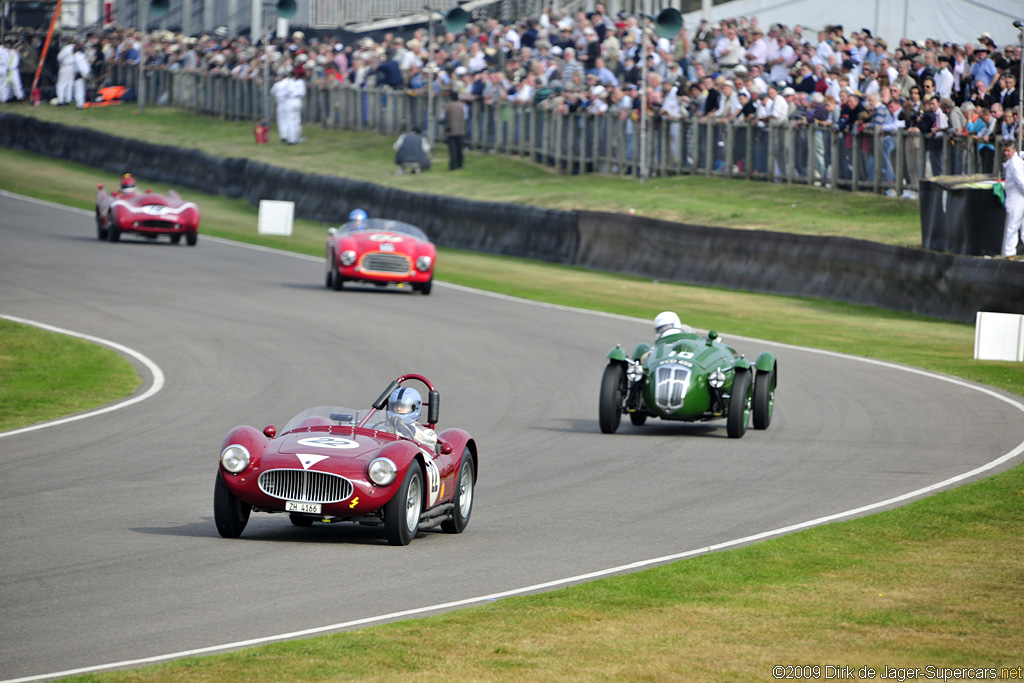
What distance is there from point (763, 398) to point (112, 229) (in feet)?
67.0

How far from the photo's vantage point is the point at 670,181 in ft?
116

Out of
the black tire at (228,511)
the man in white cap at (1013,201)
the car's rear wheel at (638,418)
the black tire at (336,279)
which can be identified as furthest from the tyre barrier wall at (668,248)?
the black tire at (228,511)

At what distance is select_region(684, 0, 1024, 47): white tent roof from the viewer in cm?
3013

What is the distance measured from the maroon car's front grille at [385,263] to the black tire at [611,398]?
1181 cm

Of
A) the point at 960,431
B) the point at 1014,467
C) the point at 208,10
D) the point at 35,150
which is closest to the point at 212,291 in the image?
the point at 960,431

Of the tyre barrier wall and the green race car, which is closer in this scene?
the green race car

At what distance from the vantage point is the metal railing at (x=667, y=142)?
28516 mm

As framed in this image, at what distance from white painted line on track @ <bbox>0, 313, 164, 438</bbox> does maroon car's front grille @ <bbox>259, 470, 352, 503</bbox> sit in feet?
19.4

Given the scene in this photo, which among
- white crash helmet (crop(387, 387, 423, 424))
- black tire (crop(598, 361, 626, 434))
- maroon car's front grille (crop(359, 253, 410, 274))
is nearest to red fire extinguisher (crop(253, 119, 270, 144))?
maroon car's front grille (crop(359, 253, 410, 274))

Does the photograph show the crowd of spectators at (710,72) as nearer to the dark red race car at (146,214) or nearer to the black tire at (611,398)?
the dark red race car at (146,214)

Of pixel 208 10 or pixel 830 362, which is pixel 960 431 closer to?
pixel 830 362

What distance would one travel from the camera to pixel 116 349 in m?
20.5

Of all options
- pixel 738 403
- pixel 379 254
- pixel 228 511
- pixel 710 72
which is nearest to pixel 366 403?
pixel 738 403

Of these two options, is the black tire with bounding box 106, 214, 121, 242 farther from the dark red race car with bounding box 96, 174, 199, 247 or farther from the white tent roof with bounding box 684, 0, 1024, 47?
the white tent roof with bounding box 684, 0, 1024, 47
